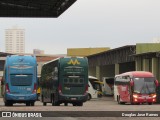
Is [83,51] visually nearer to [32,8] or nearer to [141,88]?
[141,88]

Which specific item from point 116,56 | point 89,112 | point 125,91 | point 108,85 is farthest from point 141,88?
point 108,85

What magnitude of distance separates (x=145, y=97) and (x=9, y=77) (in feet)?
46.2

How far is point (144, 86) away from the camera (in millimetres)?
45531

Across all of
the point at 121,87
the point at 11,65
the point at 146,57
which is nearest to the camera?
the point at 11,65

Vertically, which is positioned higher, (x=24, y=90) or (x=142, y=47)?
(x=142, y=47)

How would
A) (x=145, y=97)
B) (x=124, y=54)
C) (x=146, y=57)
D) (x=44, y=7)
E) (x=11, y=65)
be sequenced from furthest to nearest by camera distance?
(x=124, y=54) < (x=146, y=57) < (x=145, y=97) < (x=44, y=7) < (x=11, y=65)

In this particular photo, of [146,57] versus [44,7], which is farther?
[146,57]

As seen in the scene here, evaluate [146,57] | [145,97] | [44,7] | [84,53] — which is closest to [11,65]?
[44,7]

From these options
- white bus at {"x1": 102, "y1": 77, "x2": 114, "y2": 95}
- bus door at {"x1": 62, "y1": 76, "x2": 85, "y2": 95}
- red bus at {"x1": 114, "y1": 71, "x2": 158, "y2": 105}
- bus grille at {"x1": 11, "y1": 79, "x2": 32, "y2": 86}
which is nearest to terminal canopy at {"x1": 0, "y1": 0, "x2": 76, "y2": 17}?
bus door at {"x1": 62, "y1": 76, "x2": 85, "y2": 95}

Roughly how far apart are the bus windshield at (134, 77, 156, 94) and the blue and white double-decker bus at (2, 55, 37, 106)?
12135 millimetres

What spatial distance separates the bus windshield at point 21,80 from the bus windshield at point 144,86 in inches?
490

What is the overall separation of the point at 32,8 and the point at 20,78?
774 centimetres

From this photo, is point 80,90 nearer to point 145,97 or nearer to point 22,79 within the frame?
point 22,79

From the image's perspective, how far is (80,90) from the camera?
37156 millimetres
